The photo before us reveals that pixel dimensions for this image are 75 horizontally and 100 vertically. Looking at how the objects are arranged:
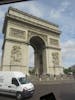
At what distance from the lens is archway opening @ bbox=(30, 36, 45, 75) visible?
3384cm

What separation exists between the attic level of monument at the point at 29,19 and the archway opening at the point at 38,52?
3094mm

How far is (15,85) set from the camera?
1059 centimetres

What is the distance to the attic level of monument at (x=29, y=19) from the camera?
1167 inches

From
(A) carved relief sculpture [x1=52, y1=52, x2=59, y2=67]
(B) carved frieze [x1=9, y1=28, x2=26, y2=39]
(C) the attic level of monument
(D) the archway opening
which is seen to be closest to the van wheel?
(B) carved frieze [x1=9, y1=28, x2=26, y2=39]

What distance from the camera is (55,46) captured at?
3472 cm

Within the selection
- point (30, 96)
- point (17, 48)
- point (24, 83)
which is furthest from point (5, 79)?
point (17, 48)

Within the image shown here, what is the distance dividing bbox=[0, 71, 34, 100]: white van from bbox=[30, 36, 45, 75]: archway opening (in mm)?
21823

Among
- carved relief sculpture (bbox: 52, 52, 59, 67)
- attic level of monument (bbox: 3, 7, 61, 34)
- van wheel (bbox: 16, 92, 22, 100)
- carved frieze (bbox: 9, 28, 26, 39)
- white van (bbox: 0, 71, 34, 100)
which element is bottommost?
van wheel (bbox: 16, 92, 22, 100)

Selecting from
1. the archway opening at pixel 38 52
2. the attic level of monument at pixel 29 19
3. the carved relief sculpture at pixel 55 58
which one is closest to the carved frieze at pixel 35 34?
the archway opening at pixel 38 52

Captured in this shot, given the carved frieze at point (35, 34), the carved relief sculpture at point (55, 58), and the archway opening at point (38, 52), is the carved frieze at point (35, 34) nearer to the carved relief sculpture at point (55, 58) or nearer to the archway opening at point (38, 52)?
the archway opening at point (38, 52)

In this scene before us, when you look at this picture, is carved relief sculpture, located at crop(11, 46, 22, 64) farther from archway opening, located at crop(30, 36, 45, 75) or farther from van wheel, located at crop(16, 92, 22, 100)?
van wheel, located at crop(16, 92, 22, 100)

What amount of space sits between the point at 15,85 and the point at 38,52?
84.3ft

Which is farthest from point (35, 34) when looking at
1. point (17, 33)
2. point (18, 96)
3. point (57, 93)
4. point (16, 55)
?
point (18, 96)

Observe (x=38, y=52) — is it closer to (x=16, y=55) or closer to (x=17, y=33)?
(x=17, y=33)
